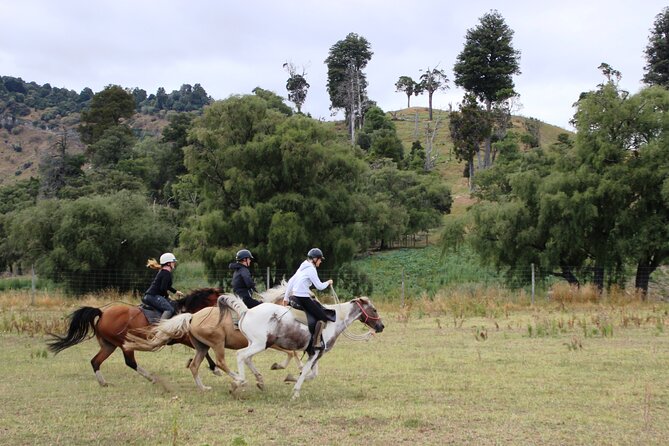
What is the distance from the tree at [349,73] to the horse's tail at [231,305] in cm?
9041

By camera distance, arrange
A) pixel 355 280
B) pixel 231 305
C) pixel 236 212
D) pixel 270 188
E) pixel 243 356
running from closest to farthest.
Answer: pixel 243 356, pixel 231 305, pixel 236 212, pixel 270 188, pixel 355 280

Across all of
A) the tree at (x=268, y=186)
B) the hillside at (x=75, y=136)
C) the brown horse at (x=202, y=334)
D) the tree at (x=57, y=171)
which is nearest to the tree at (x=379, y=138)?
the hillside at (x=75, y=136)

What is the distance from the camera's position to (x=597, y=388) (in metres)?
10.5

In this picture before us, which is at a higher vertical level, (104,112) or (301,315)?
(104,112)

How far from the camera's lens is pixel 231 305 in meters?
10.9

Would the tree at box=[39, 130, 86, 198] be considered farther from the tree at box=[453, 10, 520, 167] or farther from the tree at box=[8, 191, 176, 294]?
the tree at box=[453, 10, 520, 167]

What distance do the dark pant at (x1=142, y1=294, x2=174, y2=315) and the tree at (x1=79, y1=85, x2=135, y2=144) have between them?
80.6 m

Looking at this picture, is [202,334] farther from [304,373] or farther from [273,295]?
[304,373]

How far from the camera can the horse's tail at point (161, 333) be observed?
1106 cm

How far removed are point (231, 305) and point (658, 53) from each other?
64856mm

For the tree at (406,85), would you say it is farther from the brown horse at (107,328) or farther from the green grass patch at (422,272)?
the brown horse at (107,328)

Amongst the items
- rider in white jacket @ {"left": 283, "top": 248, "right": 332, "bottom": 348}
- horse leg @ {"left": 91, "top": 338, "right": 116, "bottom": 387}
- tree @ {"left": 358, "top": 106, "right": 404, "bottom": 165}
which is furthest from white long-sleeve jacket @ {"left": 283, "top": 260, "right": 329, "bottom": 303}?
tree @ {"left": 358, "top": 106, "right": 404, "bottom": 165}

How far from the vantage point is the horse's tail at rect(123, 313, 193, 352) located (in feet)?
36.3

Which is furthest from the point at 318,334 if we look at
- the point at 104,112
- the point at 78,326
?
the point at 104,112
